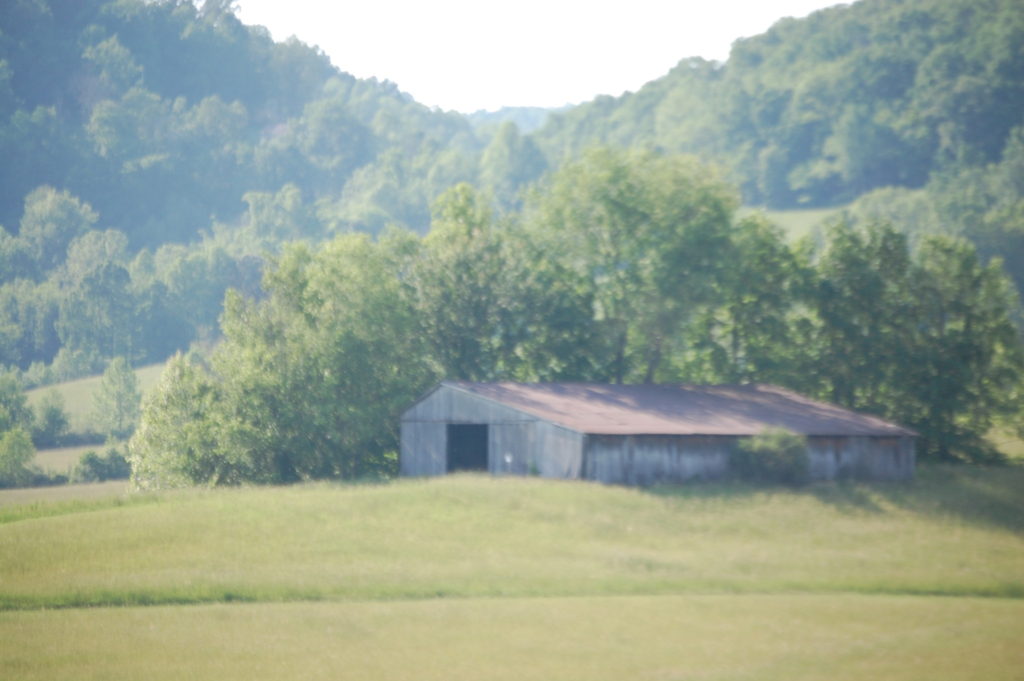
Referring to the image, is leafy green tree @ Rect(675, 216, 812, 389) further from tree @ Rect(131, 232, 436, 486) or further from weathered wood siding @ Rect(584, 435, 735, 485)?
weathered wood siding @ Rect(584, 435, 735, 485)

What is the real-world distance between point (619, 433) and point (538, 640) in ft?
66.9

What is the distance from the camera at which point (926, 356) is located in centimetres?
6391

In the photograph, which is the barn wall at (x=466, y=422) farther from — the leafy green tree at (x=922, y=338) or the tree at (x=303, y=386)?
the leafy green tree at (x=922, y=338)

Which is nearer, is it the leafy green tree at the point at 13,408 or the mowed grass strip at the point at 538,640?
the mowed grass strip at the point at 538,640

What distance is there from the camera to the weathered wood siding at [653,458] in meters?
49.3

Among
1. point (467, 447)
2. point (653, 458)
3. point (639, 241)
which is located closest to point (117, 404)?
point (639, 241)

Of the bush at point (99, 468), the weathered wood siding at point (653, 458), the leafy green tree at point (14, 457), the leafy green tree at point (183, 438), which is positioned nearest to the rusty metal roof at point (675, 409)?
the weathered wood siding at point (653, 458)

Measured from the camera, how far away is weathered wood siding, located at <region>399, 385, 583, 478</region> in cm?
5041

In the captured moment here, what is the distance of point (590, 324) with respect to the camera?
6912cm

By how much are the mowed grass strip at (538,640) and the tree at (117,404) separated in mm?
84264

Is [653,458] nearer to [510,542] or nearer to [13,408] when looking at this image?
[510,542]

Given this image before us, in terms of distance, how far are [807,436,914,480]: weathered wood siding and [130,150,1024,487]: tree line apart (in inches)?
429

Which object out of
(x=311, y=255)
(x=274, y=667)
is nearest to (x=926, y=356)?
(x=311, y=255)

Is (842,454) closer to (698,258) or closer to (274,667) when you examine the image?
(698,258)
